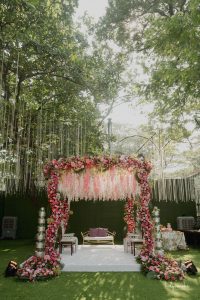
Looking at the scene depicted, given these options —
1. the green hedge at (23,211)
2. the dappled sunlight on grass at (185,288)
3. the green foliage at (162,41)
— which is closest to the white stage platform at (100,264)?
the dappled sunlight on grass at (185,288)

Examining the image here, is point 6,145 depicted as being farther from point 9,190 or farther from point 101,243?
point 101,243

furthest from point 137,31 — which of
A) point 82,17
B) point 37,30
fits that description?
point 37,30

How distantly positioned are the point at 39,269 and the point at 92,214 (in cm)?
854

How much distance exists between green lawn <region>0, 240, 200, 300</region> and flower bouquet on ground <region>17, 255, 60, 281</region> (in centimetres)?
17

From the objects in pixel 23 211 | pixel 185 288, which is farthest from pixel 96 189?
pixel 23 211

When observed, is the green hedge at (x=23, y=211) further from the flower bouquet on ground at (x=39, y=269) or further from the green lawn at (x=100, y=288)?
the green lawn at (x=100, y=288)

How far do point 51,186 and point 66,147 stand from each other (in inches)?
205

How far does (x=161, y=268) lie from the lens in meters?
6.50

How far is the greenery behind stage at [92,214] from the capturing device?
1466 centimetres

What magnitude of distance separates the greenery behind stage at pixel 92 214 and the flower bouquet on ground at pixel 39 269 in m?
7.56

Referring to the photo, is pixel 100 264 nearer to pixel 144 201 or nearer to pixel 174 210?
pixel 144 201

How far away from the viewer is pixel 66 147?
12.5 metres

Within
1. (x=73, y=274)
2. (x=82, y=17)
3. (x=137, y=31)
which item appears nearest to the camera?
(x=73, y=274)

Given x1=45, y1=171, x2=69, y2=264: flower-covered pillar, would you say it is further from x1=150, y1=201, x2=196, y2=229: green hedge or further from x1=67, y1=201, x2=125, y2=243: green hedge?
x1=150, y1=201, x2=196, y2=229: green hedge
